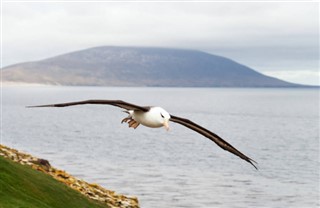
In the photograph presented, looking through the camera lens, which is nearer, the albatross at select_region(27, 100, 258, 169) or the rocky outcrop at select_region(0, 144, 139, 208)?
the albatross at select_region(27, 100, 258, 169)

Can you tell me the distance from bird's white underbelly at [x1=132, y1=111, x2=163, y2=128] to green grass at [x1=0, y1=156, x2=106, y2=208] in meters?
10.7

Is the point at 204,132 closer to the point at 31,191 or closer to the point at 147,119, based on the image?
the point at 147,119

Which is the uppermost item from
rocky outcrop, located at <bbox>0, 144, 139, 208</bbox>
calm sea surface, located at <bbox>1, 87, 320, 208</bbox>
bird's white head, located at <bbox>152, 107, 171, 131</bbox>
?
calm sea surface, located at <bbox>1, 87, 320, 208</bbox>

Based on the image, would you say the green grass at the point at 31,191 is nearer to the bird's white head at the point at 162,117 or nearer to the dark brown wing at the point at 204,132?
the dark brown wing at the point at 204,132

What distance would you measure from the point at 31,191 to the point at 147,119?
15.7 metres

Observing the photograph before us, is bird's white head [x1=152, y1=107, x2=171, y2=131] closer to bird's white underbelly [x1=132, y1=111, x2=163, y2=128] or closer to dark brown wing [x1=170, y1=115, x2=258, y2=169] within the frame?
bird's white underbelly [x1=132, y1=111, x2=163, y2=128]

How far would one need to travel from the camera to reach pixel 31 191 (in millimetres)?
26922

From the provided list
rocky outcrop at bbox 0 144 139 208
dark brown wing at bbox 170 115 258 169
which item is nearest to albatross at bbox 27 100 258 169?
dark brown wing at bbox 170 115 258 169

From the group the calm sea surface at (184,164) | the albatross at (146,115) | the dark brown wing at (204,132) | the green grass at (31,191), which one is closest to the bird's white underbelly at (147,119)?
the albatross at (146,115)

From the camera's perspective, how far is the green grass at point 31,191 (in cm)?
2408

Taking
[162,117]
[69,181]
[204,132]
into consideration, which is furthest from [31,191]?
[162,117]

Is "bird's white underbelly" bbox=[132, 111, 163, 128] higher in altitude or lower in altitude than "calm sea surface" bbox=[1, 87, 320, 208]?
lower

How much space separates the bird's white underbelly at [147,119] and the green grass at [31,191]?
35.2 ft

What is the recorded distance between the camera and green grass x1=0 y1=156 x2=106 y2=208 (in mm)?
24078
